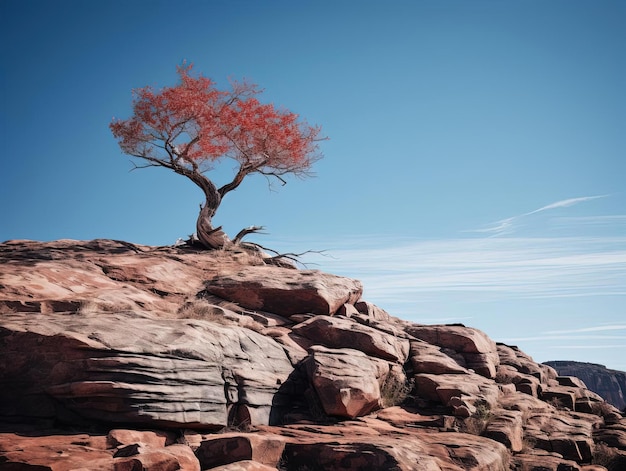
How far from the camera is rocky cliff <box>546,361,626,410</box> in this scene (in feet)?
220

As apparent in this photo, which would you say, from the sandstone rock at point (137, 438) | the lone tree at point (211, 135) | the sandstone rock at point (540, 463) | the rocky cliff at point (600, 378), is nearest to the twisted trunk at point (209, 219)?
the lone tree at point (211, 135)

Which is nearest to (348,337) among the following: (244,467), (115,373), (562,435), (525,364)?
(562,435)

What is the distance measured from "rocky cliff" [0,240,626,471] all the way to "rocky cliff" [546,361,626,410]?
54445 millimetres

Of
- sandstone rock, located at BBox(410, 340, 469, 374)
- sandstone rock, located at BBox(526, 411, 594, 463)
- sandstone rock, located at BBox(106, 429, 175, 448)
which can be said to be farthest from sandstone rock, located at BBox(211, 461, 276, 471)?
sandstone rock, located at BBox(410, 340, 469, 374)

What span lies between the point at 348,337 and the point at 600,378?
214 feet

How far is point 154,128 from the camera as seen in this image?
24.5m

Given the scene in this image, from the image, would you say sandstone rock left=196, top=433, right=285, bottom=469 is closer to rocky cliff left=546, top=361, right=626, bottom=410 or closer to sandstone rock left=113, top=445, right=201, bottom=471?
sandstone rock left=113, top=445, right=201, bottom=471

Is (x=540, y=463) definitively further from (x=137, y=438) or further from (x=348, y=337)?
(x=137, y=438)

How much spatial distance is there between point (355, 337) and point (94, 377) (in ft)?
26.0

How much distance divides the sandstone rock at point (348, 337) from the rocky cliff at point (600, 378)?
194ft

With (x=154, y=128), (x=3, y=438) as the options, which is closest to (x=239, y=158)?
(x=154, y=128)

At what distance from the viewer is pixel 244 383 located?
1176cm

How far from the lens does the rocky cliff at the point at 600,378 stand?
220 feet

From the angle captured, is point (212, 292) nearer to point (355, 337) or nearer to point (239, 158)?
point (355, 337)
